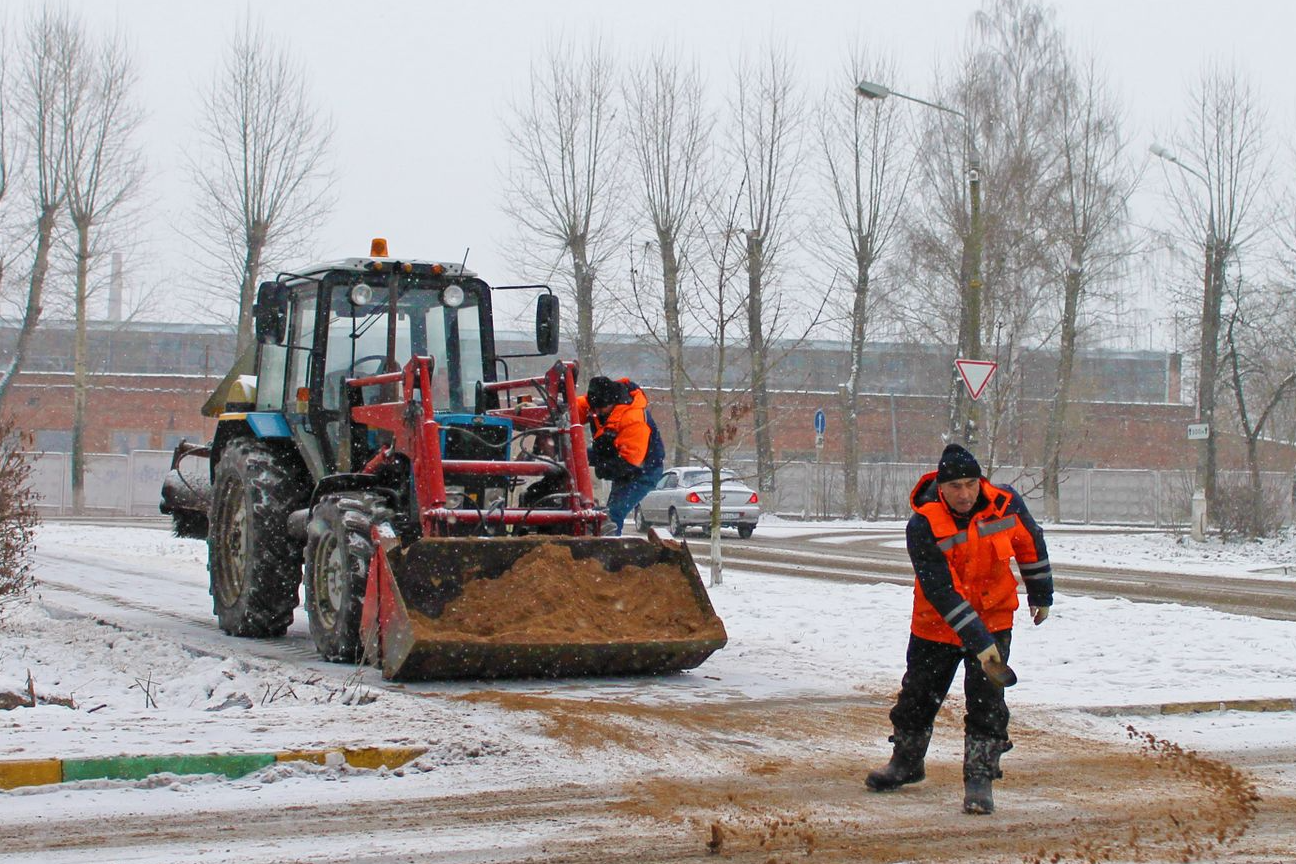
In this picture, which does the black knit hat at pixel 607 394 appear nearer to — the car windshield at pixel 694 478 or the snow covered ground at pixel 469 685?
the snow covered ground at pixel 469 685

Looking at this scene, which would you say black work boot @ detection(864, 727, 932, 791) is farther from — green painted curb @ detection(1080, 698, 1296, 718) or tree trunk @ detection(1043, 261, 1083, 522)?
tree trunk @ detection(1043, 261, 1083, 522)

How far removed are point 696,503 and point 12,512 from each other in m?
19.5

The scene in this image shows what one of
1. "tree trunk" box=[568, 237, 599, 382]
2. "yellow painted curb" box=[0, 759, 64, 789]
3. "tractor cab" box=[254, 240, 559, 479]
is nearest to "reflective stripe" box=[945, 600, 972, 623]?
"yellow painted curb" box=[0, 759, 64, 789]

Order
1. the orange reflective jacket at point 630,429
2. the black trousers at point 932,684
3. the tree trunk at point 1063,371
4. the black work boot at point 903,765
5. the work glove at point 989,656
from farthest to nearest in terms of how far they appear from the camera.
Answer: the tree trunk at point 1063,371 < the orange reflective jacket at point 630,429 < the black work boot at point 903,765 < the black trousers at point 932,684 < the work glove at point 989,656

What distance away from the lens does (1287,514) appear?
102 ft

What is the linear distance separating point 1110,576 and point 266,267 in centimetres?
2644

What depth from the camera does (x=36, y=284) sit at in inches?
1585

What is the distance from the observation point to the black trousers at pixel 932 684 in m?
6.07

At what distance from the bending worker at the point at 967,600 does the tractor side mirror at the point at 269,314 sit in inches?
236

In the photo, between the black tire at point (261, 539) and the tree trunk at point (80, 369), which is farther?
the tree trunk at point (80, 369)

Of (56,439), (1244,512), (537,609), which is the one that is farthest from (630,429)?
(56,439)

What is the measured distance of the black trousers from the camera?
19.9ft

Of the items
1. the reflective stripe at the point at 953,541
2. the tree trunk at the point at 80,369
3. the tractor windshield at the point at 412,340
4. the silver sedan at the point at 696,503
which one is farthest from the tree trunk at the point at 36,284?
the reflective stripe at the point at 953,541

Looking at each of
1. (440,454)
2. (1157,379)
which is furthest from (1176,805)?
(1157,379)
